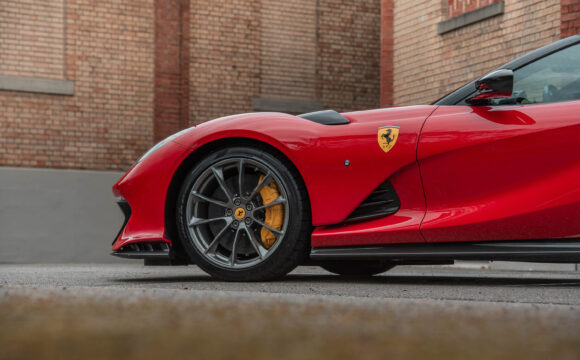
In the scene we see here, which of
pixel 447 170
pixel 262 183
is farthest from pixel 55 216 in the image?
pixel 447 170

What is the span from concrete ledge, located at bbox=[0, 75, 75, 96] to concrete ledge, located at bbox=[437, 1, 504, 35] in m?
5.74

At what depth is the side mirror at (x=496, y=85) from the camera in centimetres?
417

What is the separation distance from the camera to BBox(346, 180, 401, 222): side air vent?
4.26m

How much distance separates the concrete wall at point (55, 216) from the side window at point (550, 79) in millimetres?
8296

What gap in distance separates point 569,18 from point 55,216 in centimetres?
738

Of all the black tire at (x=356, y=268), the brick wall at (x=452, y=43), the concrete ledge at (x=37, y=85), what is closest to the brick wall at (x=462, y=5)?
the brick wall at (x=452, y=43)

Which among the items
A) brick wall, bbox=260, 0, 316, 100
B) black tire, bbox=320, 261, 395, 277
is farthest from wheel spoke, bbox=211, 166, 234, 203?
brick wall, bbox=260, 0, 316, 100

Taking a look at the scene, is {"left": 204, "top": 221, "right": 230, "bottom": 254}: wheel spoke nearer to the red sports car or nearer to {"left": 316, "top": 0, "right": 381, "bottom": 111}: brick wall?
the red sports car

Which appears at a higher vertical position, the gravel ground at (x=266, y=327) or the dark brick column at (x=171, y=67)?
the dark brick column at (x=171, y=67)

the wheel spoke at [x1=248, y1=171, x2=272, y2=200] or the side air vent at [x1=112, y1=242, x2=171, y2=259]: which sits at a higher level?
the wheel spoke at [x1=248, y1=171, x2=272, y2=200]

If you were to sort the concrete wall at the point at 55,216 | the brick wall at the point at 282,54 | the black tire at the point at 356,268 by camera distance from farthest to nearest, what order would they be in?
1. the brick wall at the point at 282,54
2. the concrete wall at the point at 55,216
3. the black tire at the point at 356,268

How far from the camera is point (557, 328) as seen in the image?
2.09 meters

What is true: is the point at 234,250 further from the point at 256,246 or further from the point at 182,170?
the point at 182,170

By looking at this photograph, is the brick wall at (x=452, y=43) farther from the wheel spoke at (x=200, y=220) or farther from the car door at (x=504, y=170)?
the wheel spoke at (x=200, y=220)
